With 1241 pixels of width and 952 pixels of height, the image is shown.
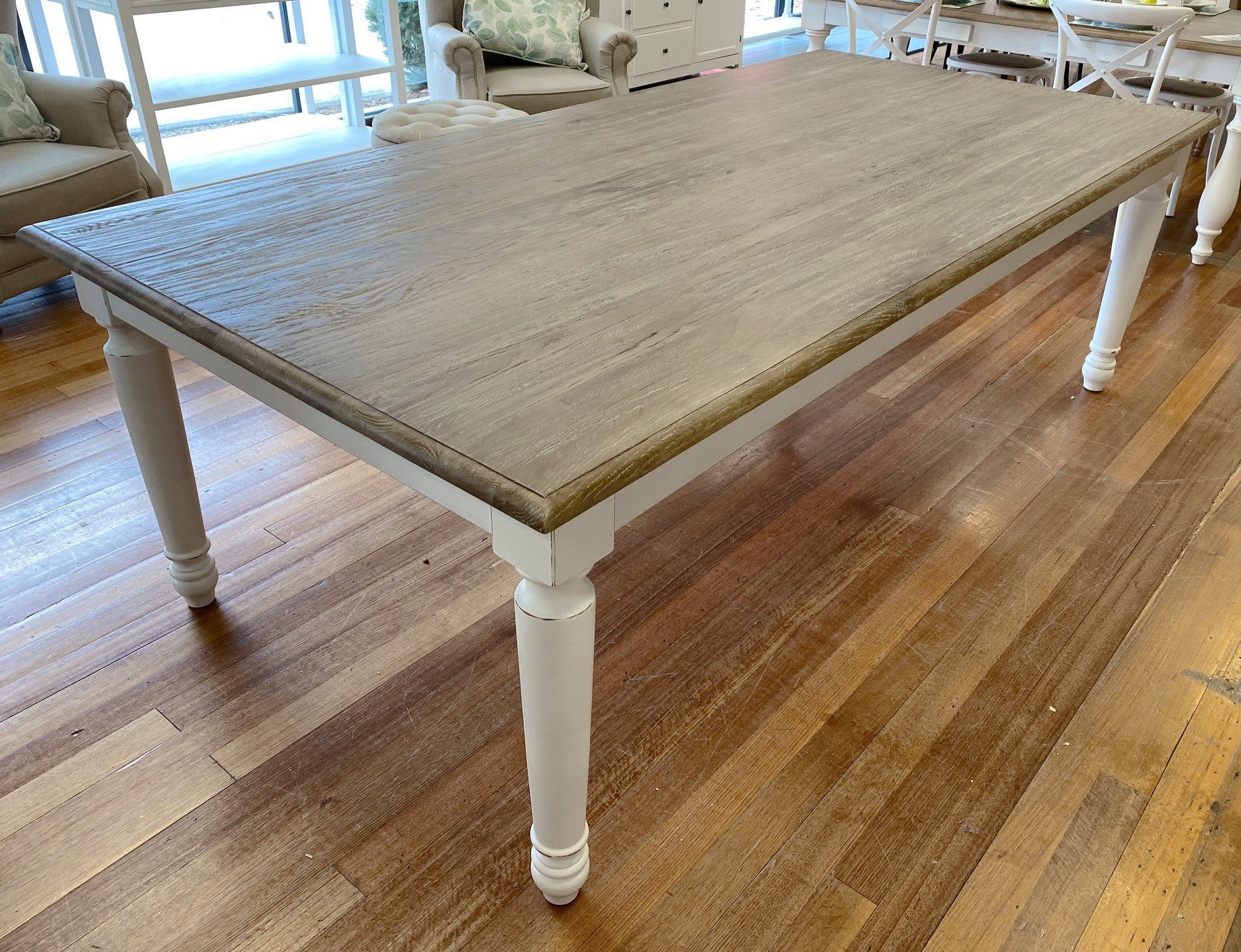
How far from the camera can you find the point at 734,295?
126cm

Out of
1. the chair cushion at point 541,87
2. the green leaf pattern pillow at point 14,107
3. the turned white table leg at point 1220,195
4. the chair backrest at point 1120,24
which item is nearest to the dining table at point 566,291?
the chair backrest at point 1120,24

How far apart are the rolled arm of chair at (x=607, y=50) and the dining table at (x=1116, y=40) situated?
963mm

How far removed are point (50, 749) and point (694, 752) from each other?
3.22 feet

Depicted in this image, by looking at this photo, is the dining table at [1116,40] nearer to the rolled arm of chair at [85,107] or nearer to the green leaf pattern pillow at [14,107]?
the rolled arm of chair at [85,107]

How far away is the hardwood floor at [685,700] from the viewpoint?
1273 millimetres

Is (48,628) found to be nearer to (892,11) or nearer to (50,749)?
(50,749)

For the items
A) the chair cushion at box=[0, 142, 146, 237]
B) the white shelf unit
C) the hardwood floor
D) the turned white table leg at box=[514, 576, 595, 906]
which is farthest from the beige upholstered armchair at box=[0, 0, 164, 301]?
the turned white table leg at box=[514, 576, 595, 906]

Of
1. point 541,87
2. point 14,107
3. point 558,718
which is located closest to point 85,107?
point 14,107

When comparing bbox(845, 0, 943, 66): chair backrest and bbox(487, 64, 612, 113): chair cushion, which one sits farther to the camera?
bbox(845, 0, 943, 66): chair backrest

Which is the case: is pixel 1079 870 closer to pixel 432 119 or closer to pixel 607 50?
pixel 432 119

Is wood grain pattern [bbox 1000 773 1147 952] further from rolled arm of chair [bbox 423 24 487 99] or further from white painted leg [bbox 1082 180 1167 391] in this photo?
rolled arm of chair [bbox 423 24 487 99]

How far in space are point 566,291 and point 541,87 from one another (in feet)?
8.41

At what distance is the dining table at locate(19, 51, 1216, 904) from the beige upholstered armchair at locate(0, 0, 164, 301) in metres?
1.33

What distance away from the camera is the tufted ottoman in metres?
2.79
